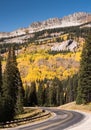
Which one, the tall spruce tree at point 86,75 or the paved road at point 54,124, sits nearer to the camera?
the paved road at point 54,124

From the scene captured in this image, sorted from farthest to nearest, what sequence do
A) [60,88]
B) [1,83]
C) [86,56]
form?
[60,88] → [86,56] → [1,83]

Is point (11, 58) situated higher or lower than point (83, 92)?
higher

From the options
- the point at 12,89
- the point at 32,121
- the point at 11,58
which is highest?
the point at 11,58

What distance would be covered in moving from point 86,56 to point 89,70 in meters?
3.65

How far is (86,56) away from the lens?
270ft

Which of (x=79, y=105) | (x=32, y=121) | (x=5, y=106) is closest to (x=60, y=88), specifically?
(x=79, y=105)

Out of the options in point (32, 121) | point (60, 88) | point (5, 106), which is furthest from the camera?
point (60, 88)

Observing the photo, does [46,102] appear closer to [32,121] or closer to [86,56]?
[86,56]

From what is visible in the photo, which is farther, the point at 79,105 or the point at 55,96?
the point at 55,96

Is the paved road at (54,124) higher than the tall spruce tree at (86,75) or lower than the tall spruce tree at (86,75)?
lower

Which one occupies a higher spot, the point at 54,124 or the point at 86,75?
the point at 86,75

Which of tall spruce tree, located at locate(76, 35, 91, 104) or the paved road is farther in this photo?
tall spruce tree, located at locate(76, 35, 91, 104)

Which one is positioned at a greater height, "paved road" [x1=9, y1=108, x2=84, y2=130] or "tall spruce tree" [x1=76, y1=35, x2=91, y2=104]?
"tall spruce tree" [x1=76, y1=35, x2=91, y2=104]

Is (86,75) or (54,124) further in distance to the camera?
(86,75)
